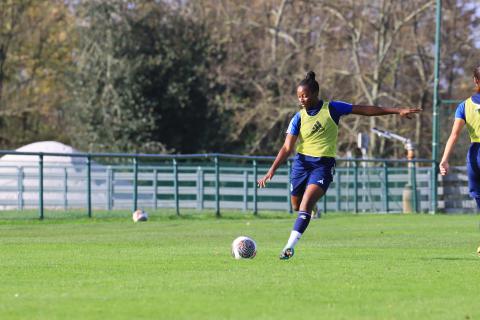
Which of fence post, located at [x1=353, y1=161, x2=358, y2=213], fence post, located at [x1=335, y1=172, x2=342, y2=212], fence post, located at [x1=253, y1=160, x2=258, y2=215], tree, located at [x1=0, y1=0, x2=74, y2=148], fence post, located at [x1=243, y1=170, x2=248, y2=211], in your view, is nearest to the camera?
fence post, located at [x1=253, y1=160, x2=258, y2=215]

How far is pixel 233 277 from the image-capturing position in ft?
36.5

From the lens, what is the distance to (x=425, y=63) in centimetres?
4941

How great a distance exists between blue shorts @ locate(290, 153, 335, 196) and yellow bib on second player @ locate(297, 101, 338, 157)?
0.08 meters

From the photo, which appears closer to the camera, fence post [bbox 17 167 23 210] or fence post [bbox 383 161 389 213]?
fence post [bbox 17 167 23 210]

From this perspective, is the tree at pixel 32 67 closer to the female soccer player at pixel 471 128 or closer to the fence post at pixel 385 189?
the fence post at pixel 385 189

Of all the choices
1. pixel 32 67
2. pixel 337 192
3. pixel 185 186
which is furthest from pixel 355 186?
pixel 32 67

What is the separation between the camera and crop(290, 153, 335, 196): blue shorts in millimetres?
13785

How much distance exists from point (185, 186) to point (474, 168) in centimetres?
1890

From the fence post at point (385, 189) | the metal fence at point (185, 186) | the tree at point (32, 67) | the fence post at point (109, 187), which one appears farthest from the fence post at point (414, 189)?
the tree at point (32, 67)

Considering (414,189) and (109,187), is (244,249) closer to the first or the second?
(109,187)

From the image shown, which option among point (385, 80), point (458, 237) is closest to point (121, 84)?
point (385, 80)

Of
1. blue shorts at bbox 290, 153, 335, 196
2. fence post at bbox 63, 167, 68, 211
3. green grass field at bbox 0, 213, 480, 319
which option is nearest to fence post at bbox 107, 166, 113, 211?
fence post at bbox 63, 167, 68, 211

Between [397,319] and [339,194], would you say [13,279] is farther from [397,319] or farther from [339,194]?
[339,194]

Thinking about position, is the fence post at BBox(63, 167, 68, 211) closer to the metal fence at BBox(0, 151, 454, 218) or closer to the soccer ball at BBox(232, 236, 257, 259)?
the metal fence at BBox(0, 151, 454, 218)
